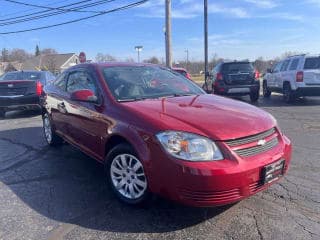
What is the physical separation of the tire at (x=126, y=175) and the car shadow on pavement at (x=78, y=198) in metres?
0.12

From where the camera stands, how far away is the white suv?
12.1m

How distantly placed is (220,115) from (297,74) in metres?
9.91

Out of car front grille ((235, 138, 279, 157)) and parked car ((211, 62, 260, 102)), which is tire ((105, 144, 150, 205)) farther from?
parked car ((211, 62, 260, 102))

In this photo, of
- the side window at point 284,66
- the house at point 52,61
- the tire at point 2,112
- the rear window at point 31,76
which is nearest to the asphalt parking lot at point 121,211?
the tire at point 2,112

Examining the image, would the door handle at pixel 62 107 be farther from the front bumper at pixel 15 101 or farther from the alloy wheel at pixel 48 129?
the front bumper at pixel 15 101

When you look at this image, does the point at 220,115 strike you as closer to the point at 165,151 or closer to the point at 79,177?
the point at 165,151

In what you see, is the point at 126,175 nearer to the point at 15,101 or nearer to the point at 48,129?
the point at 48,129

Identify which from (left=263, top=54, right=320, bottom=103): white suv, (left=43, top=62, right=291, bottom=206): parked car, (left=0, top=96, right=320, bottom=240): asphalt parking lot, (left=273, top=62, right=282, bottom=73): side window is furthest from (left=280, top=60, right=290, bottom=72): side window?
(left=43, top=62, right=291, bottom=206): parked car

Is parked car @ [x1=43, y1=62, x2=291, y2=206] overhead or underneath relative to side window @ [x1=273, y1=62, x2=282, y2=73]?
underneath

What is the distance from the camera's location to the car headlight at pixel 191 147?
10.2 ft

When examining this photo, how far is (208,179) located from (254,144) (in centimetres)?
64

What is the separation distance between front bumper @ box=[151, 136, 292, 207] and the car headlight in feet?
0.19

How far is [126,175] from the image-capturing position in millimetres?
3824

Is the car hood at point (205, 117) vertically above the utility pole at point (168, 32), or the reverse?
the utility pole at point (168, 32)
